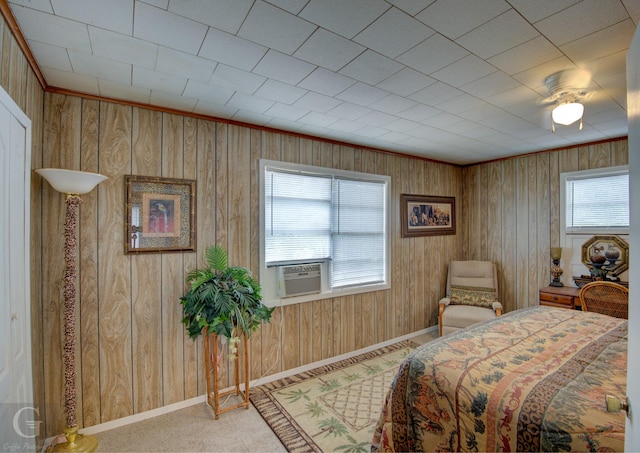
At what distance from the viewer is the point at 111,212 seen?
2.34 m

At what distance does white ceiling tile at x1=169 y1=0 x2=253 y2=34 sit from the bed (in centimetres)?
207

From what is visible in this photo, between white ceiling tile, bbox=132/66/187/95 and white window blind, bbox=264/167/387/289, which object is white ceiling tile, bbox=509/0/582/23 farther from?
white window blind, bbox=264/167/387/289

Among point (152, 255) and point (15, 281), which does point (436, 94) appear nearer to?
point (152, 255)

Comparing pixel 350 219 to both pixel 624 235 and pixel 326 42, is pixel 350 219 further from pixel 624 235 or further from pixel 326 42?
pixel 624 235

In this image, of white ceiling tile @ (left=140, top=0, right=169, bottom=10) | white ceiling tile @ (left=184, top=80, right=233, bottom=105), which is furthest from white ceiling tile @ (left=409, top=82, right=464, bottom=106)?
white ceiling tile @ (left=140, top=0, right=169, bottom=10)

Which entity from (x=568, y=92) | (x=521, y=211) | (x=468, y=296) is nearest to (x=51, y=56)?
(x=568, y=92)

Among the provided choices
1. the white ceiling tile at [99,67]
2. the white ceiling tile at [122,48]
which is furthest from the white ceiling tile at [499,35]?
the white ceiling tile at [99,67]

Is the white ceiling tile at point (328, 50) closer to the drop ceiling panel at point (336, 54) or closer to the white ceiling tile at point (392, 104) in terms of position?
the drop ceiling panel at point (336, 54)

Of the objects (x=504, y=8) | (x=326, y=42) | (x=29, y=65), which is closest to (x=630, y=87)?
(x=504, y=8)

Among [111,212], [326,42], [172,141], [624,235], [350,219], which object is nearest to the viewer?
[326,42]

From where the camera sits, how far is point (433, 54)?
177 centimetres

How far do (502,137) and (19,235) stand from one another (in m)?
4.21

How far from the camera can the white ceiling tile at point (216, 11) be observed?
1354 mm

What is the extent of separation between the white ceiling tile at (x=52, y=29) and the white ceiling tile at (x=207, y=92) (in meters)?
0.60
